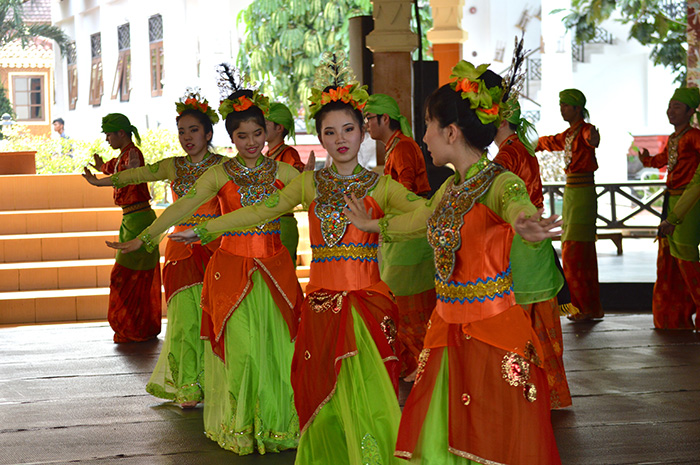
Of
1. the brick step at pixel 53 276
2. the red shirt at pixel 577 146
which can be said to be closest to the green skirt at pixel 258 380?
the red shirt at pixel 577 146

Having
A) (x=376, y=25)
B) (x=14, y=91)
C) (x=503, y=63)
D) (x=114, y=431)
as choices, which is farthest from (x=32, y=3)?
(x=114, y=431)

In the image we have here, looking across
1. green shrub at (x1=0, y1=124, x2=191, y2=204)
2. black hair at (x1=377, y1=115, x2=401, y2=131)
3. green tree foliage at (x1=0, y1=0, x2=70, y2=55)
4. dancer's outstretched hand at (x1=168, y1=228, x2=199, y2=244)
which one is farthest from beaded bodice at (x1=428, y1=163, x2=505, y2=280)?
green tree foliage at (x1=0, y1=0, x2=70, y2=55)

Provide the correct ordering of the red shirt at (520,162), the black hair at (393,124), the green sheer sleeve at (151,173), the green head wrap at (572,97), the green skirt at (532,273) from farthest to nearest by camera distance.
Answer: the green head wrap at (572,97) < the black hair at (393,124) < the green sheer sleeve at (151,173) < the red shirt at (520,162) < the green skirt at (532,273)

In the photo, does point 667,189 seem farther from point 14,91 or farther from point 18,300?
point 14,91

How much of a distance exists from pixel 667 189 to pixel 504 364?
4.31 meters

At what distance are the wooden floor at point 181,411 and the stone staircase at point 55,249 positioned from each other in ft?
5.38

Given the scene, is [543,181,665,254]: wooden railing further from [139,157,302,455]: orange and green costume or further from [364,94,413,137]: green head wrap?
[139,157,302,455]: orange and green costume

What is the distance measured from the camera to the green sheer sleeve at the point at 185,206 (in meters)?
3.54

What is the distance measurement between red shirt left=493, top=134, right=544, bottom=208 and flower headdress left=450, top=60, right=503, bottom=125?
1.63m

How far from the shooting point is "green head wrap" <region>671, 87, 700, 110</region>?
6.02m

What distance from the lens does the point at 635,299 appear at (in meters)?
7.59

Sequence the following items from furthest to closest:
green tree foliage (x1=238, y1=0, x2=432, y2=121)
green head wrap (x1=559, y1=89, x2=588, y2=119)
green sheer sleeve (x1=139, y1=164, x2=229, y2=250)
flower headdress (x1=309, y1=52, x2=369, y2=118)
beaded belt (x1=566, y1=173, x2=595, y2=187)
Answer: green tree foliage (x1=238, y1=0, x2=432, y2=121) < beaded belt (x1=566, y1=173, x2=595, y2=187) < green head wrap (x1=559, y1=89, x2=588, y2=119) < green sheer sleeve (x1=139, y1=164, x2=229, y2=250) < flower headdress (x1=309, y1=52, x2=369, y2=118)

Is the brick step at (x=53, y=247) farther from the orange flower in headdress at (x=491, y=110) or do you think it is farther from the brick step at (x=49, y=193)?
the orange flower in headdress at (x=491, y=110)

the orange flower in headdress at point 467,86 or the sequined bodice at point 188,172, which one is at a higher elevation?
the orange flower in headdress at point 467,86
